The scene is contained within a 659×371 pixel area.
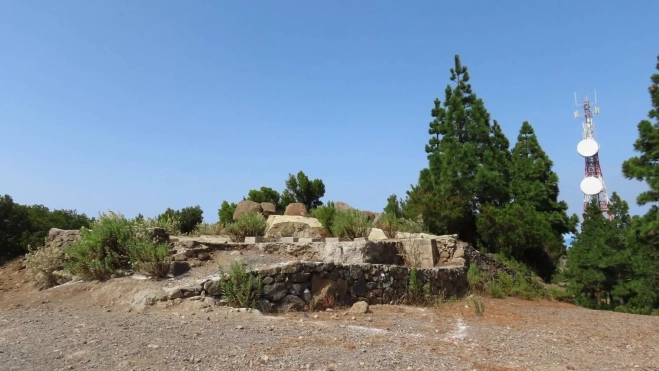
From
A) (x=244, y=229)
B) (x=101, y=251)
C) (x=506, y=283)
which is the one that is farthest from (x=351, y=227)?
(x=101, y=251)

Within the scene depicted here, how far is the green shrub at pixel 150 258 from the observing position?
26.1 feet

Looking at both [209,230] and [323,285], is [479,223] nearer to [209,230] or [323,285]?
[209,230]

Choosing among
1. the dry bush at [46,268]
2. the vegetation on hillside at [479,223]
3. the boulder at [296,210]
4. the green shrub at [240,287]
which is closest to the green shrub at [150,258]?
the vegetation on hillside at [479,223]

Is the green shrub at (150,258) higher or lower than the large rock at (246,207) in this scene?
lower

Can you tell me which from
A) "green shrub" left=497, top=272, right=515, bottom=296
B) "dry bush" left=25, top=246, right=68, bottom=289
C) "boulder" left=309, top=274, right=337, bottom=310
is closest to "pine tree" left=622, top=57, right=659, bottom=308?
"green shrub" left=497, top=272, right=515, bottom=296

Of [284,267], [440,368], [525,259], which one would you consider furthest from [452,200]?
[440,368]

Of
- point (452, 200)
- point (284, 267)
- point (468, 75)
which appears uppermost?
point (468, 75)

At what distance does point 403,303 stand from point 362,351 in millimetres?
4513

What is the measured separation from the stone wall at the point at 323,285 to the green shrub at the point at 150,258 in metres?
0.99

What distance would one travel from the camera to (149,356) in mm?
4348

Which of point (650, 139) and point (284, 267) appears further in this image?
point (650, 139)

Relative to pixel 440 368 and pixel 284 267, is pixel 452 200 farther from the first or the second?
pixel 440 368

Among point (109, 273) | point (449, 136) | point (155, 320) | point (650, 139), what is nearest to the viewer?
point (155, 320)

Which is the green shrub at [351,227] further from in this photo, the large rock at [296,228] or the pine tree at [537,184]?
the pine tree at [537,184]
